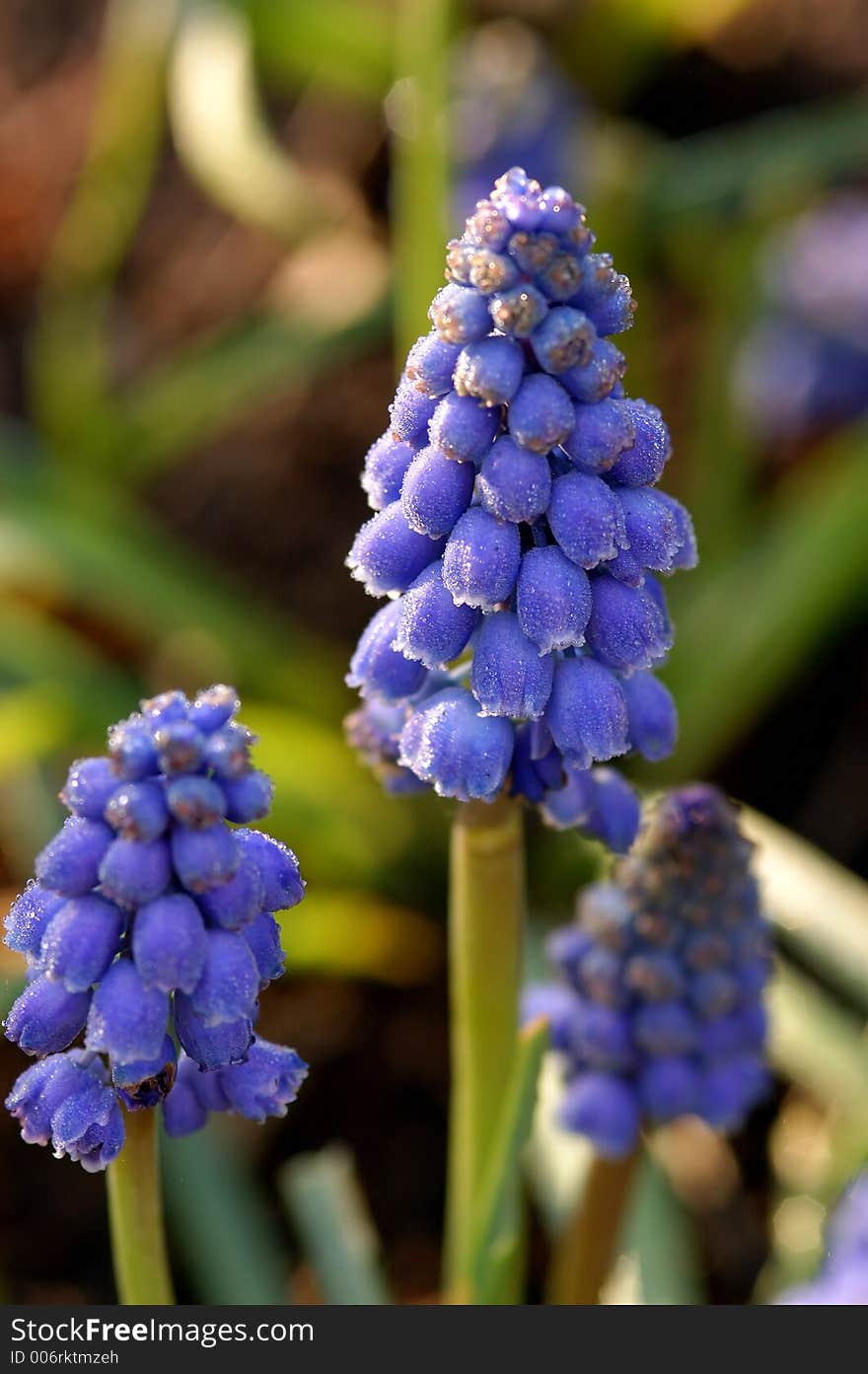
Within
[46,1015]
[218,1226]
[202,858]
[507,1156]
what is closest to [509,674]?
[202,858]

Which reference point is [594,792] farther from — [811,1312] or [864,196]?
[864,196]

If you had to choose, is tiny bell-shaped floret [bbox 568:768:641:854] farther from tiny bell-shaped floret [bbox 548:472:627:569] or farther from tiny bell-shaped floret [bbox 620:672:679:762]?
tiny bell-shaped floret [bbox 548:472:627:569]

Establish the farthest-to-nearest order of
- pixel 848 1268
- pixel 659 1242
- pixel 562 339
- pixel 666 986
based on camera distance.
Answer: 1. pixel 659 1242
2. pixel 666 986
3. pixel 848 1268
4. pixel 562 339

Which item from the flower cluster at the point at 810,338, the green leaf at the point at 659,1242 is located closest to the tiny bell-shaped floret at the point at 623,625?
the green leaf at the point at 659,1242

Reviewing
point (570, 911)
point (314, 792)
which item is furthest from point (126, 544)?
point (570, 911)

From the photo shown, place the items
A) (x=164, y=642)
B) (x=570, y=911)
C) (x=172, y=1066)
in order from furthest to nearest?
1. (x=164, y=642)
2. (x=570, y=911)
3. (x=172, y=1066)

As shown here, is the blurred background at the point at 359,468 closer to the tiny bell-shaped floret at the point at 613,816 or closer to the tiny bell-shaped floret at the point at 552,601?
the tiny bell-shaped floret at the point at 613,816

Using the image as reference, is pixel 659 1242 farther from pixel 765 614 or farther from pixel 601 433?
pixel 601 433
